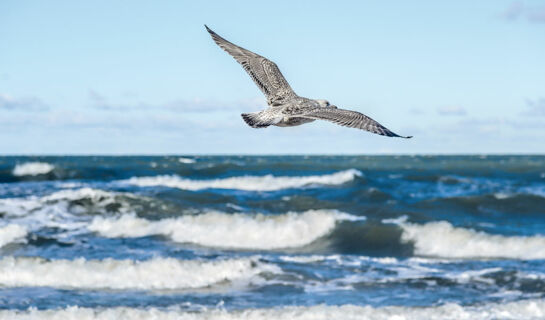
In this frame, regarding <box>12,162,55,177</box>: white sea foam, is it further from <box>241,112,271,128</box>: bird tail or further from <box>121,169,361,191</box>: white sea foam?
<box>241,112,271,128</box>: bird tail

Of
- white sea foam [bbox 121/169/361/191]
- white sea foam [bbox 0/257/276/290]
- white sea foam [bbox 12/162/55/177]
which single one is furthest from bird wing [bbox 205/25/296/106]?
white sea foam [bbox 12/162/55/177]

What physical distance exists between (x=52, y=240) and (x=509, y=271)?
9.44 metres

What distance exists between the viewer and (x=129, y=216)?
62.0 ft

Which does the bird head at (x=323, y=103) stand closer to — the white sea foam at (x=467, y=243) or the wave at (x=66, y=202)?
the white sea foam at (x=467, y=243)

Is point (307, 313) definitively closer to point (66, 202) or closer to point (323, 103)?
point (323, 103)

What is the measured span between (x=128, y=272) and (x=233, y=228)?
549cm

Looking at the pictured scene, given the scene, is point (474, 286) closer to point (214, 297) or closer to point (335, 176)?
point (214, 297)

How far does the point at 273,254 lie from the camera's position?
15102mm

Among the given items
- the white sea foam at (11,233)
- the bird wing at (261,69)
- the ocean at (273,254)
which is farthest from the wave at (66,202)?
the bird wing at (261,69)

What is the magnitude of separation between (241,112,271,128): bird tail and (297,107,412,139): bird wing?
1.03ft

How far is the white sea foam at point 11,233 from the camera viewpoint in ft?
51.3

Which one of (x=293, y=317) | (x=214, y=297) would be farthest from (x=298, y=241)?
(x=293, y=317)

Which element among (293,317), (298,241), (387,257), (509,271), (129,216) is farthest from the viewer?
(129,216)

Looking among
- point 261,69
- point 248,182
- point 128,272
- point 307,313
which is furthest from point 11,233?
point 248,182
